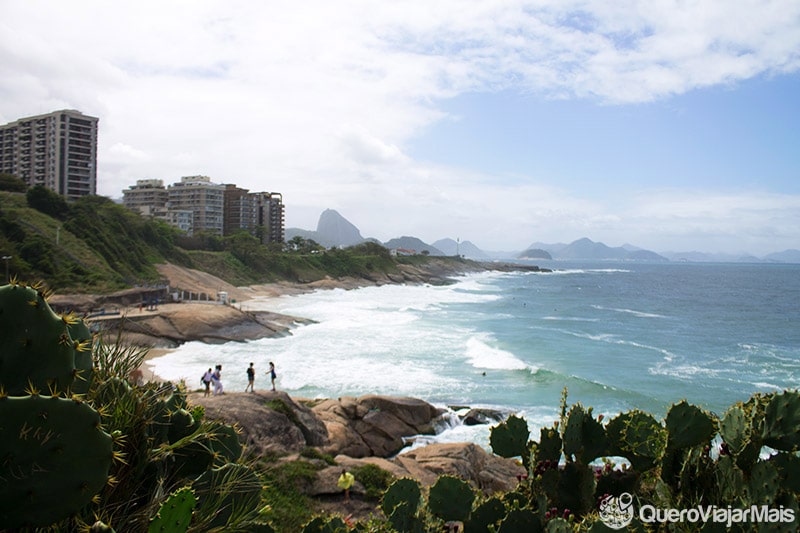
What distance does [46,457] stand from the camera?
6.81 ft

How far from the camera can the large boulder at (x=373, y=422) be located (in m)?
15.0

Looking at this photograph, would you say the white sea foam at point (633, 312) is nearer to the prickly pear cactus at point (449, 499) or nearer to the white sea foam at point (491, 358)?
the white sea foam at point (491, 358)

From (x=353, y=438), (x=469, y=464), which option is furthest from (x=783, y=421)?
(x=353, y=438)

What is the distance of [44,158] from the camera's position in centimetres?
7412

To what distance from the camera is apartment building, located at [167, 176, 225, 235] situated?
9994cm

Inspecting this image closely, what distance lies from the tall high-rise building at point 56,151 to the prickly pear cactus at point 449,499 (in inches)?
3223

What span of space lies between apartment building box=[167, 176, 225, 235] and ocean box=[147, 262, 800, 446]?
175 ft

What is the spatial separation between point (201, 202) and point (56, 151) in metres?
29.3

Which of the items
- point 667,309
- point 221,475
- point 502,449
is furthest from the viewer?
point 667,309

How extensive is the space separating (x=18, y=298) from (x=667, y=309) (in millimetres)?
63984

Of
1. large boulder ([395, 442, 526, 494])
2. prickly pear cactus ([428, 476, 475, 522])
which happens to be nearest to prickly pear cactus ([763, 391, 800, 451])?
prickly pear cactus ([428, 476, 475, 522])

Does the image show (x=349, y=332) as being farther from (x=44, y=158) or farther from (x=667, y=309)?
(x=44, y=158)

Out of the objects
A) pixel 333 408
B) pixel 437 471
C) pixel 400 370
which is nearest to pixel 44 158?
pixel 400 370

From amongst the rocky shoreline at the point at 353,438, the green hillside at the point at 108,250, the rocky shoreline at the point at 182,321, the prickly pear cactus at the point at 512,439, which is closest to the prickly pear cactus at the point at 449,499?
the prickly pear cactus at the point at 512,439
